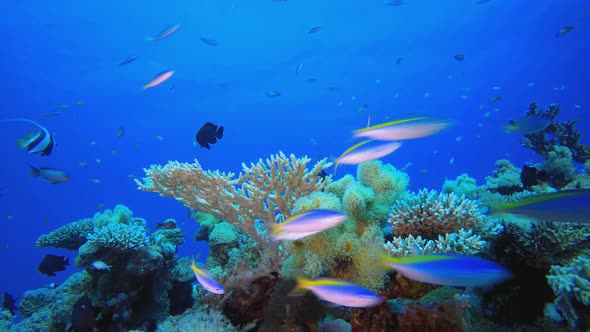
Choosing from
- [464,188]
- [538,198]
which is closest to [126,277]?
[538,198]

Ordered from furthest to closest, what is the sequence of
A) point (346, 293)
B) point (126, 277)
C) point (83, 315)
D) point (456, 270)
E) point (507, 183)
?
point (507, 183) < point (126, 277) < point (83, 315) < point (346, 293) < point (456, 270)

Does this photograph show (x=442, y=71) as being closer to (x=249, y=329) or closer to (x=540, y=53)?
(x=540, y=53)

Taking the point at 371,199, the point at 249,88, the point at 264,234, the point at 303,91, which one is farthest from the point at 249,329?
the point at 303,91

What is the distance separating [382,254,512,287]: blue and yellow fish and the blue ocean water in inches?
54.1

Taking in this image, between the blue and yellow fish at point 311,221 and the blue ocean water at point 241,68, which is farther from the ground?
the blue and yellow fish at point 311,221

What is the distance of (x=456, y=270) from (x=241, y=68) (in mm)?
41916

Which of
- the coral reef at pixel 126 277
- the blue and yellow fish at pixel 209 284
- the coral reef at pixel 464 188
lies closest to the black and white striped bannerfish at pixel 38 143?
the coral reef at pixel 126 277

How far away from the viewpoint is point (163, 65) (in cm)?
3616

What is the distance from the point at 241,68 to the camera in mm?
40250

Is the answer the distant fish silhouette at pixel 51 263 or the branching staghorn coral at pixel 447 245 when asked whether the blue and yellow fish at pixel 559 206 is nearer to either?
the branching staghorn coral at pixel 447 245

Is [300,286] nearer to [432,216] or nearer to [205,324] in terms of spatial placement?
[205,324]

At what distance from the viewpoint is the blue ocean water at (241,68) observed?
30625 mm

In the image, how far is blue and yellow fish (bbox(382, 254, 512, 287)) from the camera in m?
1.66

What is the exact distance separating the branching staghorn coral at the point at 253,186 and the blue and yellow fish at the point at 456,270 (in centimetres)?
268
